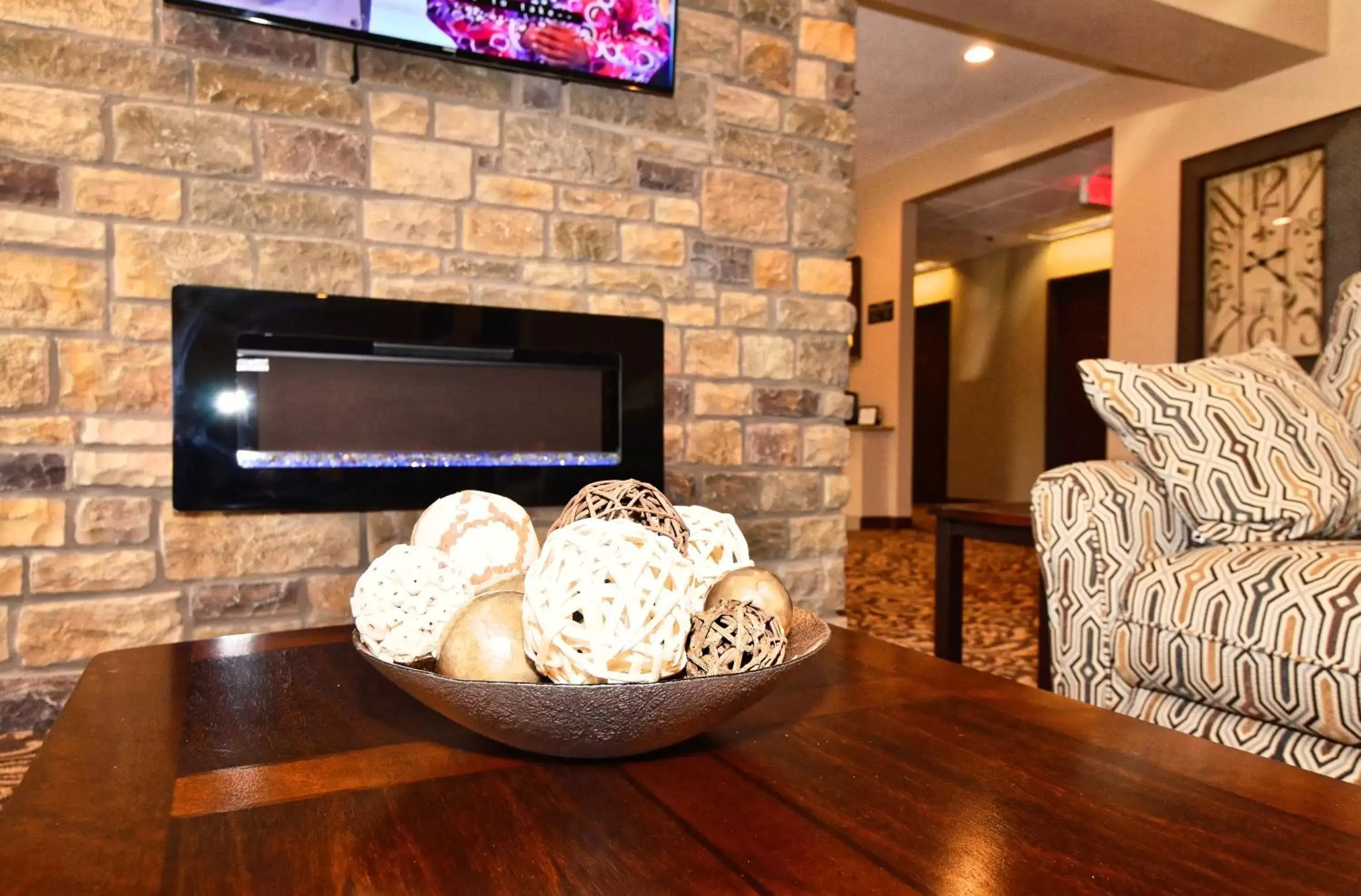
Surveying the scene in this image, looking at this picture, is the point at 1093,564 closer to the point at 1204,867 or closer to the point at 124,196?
the point at 1204,867

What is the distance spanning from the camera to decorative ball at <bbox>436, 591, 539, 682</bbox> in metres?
0.60

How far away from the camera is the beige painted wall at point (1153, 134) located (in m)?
3.61

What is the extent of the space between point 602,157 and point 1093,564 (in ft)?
4.69

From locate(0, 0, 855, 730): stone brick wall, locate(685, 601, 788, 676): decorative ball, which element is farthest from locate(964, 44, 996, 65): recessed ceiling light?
locate(685, 601, 788, 676): decorative ball

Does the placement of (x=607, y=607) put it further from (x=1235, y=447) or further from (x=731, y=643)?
(x=1235, y=447)

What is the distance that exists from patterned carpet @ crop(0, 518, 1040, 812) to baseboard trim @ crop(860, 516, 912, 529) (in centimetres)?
81

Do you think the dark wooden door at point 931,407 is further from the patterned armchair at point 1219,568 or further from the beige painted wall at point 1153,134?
the patterned armchair at point 1219,568

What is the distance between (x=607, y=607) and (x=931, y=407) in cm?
861

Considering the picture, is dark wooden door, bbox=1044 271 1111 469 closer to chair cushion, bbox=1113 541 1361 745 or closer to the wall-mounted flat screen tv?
the wall-mounted flat screen tv

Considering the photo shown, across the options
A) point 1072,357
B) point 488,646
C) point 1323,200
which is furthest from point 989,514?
point 1072,357

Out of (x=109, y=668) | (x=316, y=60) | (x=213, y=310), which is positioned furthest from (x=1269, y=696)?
(x=316, y=60)

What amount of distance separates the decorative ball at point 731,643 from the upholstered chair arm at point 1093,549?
109 cm

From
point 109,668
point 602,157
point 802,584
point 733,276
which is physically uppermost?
point 602,157

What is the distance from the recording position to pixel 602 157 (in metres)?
2.17
